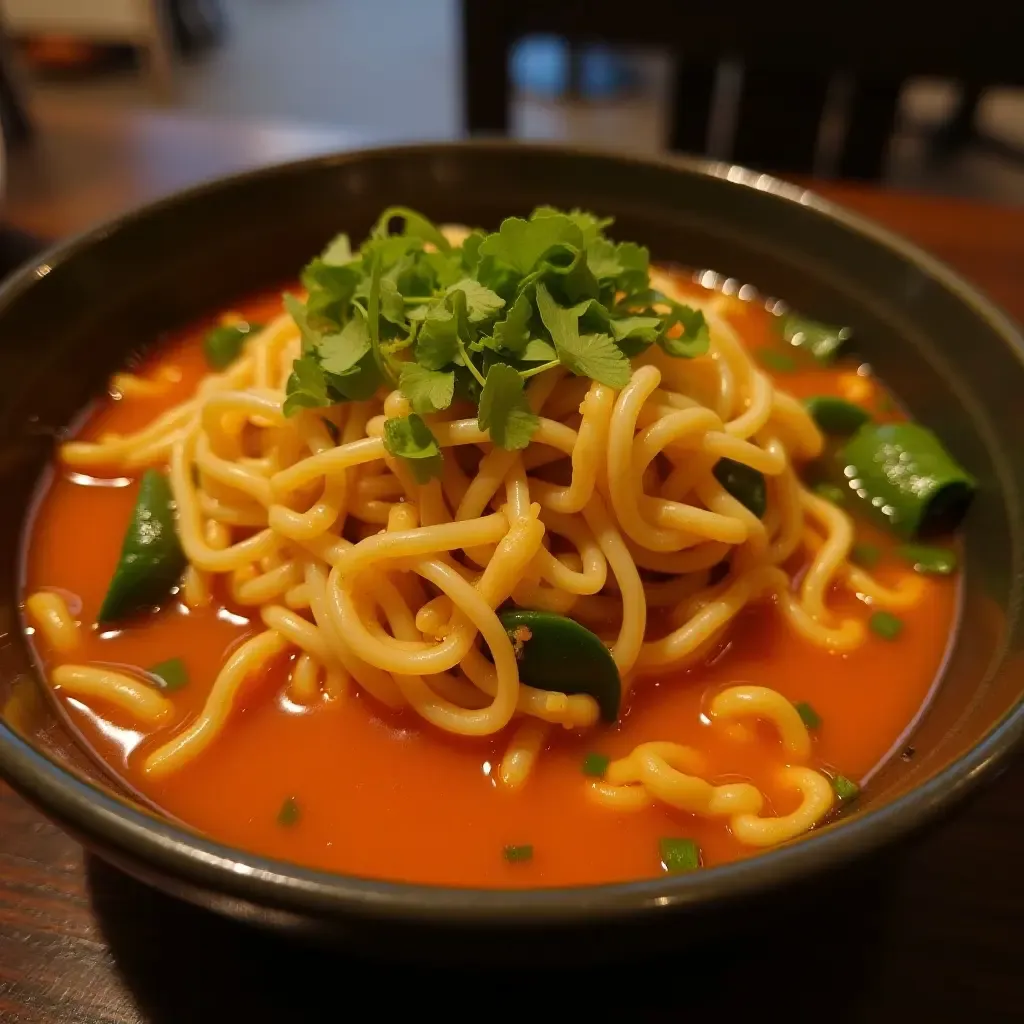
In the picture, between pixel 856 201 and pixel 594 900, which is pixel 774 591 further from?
pixel 856 201

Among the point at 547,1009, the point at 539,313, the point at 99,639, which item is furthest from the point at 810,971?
the point at 99,639

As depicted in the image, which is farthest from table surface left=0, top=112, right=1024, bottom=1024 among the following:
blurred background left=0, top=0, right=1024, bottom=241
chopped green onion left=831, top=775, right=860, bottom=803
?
blurred background left=0, top=0, right=1024, bottom=241

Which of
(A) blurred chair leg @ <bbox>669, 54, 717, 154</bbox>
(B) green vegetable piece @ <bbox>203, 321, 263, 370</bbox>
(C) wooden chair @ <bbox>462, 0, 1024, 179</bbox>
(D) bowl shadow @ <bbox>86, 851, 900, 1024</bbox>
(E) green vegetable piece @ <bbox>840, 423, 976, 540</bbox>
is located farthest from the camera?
(A) blurred chair leg @ <bbox>669, 54, 717, 154</bbox>

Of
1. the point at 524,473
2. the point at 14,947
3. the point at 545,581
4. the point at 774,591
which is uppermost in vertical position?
the point at 524,473

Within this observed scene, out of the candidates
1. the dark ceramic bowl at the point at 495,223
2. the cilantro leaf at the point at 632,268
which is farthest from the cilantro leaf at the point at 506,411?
the dark ceramic bowl at the point at 495,223

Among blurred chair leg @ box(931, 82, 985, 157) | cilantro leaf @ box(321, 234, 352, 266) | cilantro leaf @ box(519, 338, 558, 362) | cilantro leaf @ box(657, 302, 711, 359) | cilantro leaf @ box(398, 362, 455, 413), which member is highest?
cilantro leaf @ box(519, 338, 558, 362)

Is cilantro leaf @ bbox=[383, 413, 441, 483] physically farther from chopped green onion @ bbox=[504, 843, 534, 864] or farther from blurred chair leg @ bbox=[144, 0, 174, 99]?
blurred chair leg @ bbox=[144, 0, 174, 99]
